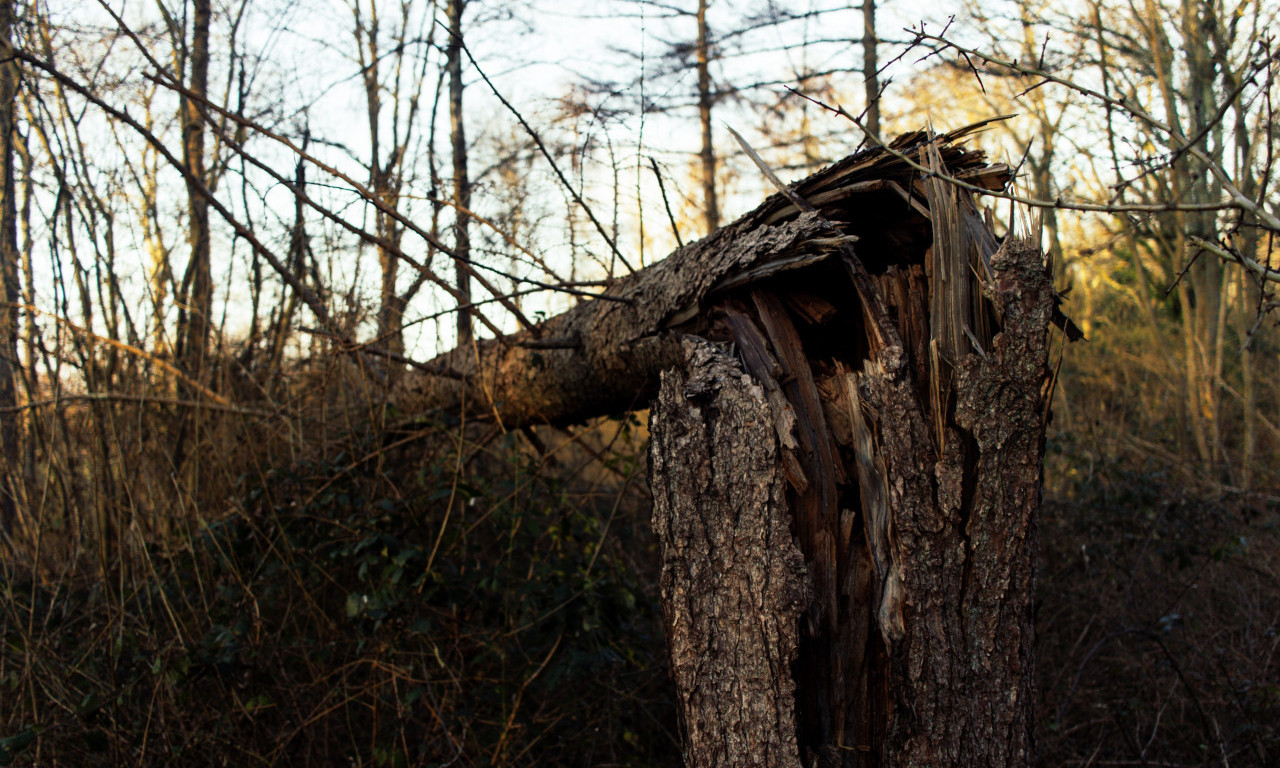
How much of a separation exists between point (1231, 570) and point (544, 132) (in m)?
4.36

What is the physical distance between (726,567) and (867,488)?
375 millimetres

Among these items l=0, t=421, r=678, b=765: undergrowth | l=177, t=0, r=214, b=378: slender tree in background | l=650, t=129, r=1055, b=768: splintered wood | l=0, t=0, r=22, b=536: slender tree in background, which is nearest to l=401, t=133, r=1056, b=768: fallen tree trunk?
l=650, t=129, r=1055, b=768: splintered wood

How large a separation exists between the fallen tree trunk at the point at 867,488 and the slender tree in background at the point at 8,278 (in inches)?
124

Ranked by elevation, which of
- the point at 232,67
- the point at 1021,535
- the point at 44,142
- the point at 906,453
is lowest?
the point at 1021,535

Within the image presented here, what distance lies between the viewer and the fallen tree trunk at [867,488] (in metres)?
1.65

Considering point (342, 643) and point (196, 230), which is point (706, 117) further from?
point (342, 643)

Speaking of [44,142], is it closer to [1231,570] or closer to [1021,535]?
[1021,535]

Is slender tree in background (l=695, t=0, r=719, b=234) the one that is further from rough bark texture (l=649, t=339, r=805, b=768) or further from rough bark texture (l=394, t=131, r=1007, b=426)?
rough bark texture (l=649, t=339, r=805, b=768)

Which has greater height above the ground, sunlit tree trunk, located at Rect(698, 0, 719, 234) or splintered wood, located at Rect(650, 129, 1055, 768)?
sunlit tree trunk, located at Rect(698, 0, 719, 234)

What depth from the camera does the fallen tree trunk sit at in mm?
1653

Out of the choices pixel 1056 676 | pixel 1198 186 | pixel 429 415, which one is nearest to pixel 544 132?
pixel 429 415

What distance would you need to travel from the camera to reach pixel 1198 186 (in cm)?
806

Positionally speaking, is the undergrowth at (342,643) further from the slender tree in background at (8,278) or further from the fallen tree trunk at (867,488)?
the fallen tree trunk at (867,488)

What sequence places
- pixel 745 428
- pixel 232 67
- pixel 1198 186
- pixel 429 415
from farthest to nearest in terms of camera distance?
1. pixel 1198 186
2. pixel 232 67
3. pixel 429 415
4. pixel 745 428
